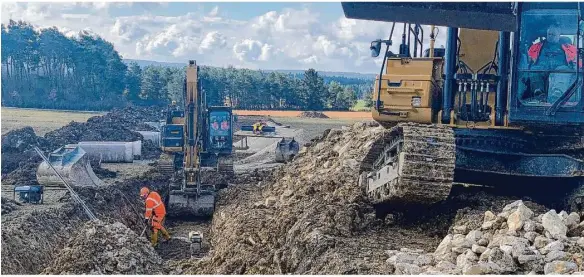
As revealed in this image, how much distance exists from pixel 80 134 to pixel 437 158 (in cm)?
2579

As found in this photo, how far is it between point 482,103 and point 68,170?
1152 cm

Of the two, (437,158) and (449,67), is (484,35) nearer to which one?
(449,67)

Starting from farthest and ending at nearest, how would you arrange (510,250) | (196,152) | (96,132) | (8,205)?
1. (96,132)
2. (196,152)
3. (8,205)
4. (510,250)

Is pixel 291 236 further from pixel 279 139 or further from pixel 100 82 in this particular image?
pixel 100 82

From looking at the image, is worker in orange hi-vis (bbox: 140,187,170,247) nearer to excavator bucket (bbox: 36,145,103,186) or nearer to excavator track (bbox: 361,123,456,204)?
excavator bucket (bbox: 36,145,103,186)

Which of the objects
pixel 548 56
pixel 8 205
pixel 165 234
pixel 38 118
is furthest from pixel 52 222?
pixel 38 118

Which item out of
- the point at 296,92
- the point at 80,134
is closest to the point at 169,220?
the point at 80,134

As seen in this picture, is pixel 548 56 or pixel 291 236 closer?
pixel 548 56

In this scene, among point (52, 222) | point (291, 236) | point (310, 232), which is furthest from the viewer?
point (52, 222)

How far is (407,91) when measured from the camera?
1062 centimetres

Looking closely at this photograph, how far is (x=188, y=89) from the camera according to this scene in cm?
1886

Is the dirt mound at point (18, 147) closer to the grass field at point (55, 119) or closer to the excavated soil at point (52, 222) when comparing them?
the excavated soil at point (52, 222)

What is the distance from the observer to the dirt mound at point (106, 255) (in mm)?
9922

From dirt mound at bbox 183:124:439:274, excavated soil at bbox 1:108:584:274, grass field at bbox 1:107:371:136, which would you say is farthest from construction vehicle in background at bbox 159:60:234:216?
grass field at bbox 1:107:371:136
